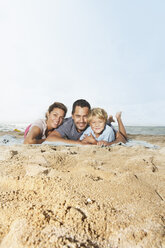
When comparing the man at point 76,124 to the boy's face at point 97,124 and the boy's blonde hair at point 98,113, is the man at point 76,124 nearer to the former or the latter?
the boy's blonde hair at point 98,113

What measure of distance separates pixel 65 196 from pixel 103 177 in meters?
0.46

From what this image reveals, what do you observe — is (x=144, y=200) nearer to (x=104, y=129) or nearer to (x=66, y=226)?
(x=66, y=226)

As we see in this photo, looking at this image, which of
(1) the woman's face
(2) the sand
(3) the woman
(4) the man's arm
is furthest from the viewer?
(1) the woman's face

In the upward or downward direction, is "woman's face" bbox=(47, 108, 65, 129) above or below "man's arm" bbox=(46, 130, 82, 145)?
above

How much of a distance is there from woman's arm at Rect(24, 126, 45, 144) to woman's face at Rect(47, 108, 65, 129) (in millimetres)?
390

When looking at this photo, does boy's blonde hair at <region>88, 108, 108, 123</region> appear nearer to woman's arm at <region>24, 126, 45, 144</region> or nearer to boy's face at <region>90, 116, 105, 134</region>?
boy's face at <region>90, 116, 105, 134</region>

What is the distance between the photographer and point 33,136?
3561mm

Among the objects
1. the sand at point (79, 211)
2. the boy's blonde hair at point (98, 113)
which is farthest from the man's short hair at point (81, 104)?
the sand at point (79, 211)

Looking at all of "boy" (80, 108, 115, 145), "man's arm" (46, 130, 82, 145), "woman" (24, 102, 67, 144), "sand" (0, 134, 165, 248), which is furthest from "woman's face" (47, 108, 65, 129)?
"sand" (0, 134, 165, 248)

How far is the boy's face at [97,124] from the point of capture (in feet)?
11.9

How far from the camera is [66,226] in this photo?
0.74m

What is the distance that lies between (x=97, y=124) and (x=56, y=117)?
Answer: 97 cm

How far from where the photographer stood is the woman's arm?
3423 mm

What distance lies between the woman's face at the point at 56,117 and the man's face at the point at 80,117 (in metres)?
0.31
